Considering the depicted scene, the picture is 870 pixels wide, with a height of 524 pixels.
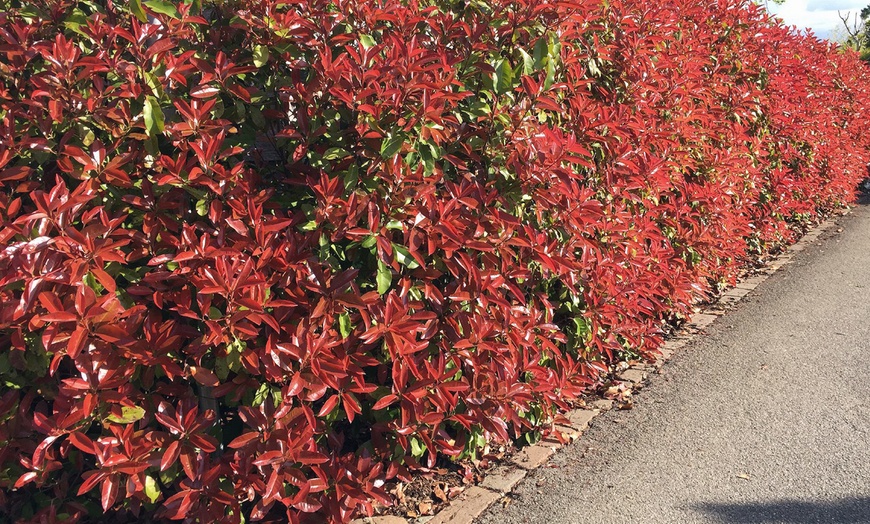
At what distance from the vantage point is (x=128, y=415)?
2285 mm

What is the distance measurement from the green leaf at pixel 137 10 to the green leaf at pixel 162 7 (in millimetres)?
26

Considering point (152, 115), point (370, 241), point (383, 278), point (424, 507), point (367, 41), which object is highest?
point (367, 41)

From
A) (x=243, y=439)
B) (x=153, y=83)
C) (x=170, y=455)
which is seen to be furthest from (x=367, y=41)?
(x=170, y=455)

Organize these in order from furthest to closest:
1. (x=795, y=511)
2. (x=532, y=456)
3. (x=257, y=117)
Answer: (x=532, y=456) → (x=795, y=511) → (x=257, y=117)

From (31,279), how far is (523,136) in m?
1.76

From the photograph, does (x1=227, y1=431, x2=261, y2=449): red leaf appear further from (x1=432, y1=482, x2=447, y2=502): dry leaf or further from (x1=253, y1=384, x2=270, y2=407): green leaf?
(x1=432, y1=482, x2=447, y2=502): dry leaf

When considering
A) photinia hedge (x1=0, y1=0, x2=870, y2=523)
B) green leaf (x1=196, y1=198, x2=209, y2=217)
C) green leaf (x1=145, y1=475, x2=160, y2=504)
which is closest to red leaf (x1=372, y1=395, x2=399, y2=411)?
photinia hedge (x1=0, y1=0, x2=870, y2=523)

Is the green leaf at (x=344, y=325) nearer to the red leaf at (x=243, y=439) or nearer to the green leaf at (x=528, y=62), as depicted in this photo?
the red leaf at (x=243, y=439)

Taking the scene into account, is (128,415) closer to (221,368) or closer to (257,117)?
(221,368)

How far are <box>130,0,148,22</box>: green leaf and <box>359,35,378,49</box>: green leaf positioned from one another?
28.0 inches

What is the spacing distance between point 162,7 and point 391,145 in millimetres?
865

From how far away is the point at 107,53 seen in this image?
2305mm

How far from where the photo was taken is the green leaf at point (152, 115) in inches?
89.7

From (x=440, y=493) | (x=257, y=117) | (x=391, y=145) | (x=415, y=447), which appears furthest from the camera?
(x=440, y=493)
